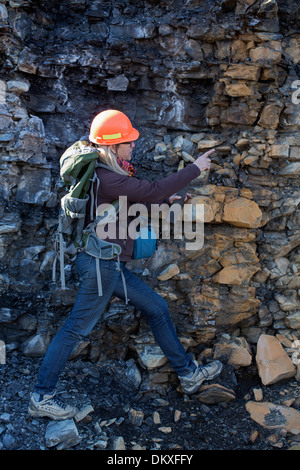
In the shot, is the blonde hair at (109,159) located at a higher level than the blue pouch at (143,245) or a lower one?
higher

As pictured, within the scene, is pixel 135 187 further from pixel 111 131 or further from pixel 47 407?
pixel 47 407

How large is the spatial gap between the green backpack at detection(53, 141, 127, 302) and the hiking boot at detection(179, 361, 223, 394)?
1.30 metres

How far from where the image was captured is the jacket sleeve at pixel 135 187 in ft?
11.6

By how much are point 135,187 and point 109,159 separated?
350 millimetres

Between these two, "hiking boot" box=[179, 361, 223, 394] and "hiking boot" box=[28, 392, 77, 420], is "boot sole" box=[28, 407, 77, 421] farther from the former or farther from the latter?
"hiking boot" box=[179, 361, 223, 394]

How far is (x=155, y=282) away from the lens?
15.8 ft

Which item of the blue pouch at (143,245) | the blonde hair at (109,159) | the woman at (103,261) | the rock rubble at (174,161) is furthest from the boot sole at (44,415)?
the blonde hair at (109,159)

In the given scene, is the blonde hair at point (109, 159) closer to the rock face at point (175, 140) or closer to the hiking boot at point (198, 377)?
the rock face at point (175, 140)

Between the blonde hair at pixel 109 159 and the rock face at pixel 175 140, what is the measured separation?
1402mm

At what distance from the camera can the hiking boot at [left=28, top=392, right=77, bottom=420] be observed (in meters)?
3.60

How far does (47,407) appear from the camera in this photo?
3.62 m

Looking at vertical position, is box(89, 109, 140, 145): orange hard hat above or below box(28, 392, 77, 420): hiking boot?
above

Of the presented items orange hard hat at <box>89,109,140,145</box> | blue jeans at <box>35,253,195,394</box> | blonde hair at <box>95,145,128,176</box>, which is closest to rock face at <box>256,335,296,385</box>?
blue jeans at <box>35,253,195,394</box>

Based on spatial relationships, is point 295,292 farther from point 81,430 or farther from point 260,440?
point 81,430
